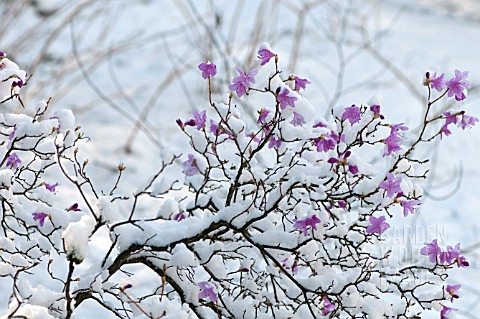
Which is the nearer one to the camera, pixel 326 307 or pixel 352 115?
pixel 352 115

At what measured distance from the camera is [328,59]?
4.79 meters

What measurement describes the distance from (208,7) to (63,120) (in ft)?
12.2

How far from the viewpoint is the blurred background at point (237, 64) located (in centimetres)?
361

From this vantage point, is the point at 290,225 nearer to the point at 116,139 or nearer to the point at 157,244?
the point at 157,244

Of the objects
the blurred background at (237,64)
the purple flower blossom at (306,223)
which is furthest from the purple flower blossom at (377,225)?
the blurred background at (237,64)

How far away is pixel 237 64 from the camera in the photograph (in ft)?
14.0

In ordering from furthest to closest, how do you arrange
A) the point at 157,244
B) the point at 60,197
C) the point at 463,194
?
the point at 463,194 → the point at 60,197 → the point at 157,244

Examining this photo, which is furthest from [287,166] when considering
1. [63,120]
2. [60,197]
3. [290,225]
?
[60,197]

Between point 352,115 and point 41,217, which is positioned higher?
point 352,115

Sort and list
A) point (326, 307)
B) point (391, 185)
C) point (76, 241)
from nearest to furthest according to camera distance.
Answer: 1. point (76, 241)
2. point (391, 185)
3. point (326, 307)

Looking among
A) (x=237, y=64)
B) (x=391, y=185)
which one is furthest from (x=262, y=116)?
(x=237, y=64)

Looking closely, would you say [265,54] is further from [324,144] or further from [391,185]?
[391,185]

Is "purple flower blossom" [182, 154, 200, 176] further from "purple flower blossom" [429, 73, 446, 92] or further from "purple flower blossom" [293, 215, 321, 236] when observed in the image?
"purple flower blossom" [429, 73, 446, 92]

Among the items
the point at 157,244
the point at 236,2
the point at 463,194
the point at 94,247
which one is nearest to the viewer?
the point at 157,244
